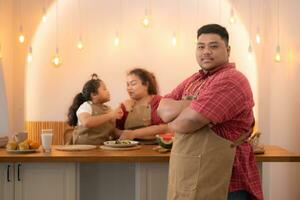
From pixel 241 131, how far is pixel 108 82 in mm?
3877

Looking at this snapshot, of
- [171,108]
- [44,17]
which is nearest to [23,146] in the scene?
[171,108]

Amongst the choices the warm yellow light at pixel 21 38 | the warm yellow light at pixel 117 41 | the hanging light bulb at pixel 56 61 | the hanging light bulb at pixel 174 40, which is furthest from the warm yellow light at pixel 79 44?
the hanging light bulb at pixel 174 40

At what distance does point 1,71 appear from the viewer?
16.3 feet

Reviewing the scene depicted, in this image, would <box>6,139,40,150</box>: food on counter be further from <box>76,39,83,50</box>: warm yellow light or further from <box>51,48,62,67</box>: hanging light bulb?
<box>76,39,83,50</box>: warm yellow light

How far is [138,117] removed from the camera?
3605 millimetres

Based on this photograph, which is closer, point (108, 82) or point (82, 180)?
point (82, 180)

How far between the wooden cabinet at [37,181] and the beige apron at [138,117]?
0.88 meters

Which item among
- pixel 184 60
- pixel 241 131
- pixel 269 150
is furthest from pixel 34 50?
pixel 241 131

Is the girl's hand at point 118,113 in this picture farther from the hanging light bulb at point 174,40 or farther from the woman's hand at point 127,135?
the hanging light bulb at point 174,40

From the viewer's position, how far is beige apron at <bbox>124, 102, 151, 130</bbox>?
3.60 meters

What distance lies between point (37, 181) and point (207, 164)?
134 cm

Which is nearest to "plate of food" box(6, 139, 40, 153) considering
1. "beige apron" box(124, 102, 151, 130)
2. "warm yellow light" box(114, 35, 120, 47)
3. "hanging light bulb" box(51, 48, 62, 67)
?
"beige apron" box(124, 102, 151, 130)

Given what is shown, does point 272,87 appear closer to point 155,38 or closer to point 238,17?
point 238,17

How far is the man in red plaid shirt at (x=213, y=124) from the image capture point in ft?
6.47
